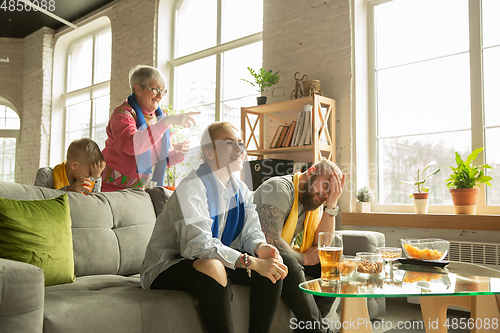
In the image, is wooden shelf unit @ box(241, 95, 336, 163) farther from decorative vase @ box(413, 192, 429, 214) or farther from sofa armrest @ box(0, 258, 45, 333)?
sofa armrest @ box(0, 258, 45, 333)

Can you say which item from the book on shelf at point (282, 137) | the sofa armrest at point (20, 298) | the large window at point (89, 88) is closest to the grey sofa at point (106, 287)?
the sofa armrest at point (20, 298)

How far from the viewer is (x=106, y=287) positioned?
5.01 ft

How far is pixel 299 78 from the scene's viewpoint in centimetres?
357

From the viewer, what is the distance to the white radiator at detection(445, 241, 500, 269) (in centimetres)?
252

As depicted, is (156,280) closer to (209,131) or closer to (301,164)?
(209,131)

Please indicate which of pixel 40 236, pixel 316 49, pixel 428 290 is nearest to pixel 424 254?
pixel 428 290

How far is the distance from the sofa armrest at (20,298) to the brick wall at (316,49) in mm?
2548

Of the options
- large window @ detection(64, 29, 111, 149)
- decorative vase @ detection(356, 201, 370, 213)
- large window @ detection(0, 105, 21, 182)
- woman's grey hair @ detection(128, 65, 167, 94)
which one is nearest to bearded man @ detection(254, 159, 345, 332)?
woman's grey hair @ detection(128, 65, 167, 94)

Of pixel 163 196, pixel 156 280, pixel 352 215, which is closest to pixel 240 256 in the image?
pixel 156 280

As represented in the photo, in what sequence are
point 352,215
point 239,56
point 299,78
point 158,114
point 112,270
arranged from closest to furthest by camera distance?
point 112,270 → point 158,114 → point 352,215 → point 299,78 → point 239,56

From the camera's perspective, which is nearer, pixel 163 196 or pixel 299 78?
pixel 163 196

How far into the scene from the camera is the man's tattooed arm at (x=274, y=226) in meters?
1.83

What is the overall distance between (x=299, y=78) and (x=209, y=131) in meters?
2.13

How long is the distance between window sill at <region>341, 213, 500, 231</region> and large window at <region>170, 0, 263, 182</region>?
67.0 inches
